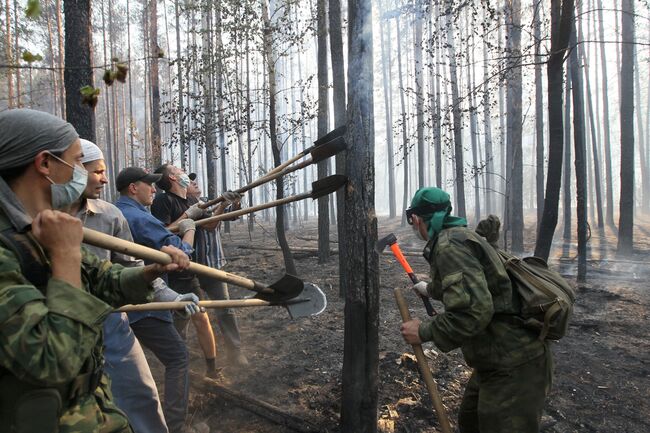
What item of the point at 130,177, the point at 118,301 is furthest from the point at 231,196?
the point at 118,301

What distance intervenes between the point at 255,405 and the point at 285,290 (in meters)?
1.91

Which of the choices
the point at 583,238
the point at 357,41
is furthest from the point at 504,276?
the point at 583,238

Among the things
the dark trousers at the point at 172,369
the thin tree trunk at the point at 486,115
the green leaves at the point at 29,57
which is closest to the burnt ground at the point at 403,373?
the dark trousers at the point at 172,369

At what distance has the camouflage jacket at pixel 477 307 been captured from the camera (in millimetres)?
2334

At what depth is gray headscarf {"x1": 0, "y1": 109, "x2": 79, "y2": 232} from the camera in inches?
52.5

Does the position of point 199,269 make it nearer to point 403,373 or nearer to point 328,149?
point 328,149

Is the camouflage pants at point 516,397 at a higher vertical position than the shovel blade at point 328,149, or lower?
lower

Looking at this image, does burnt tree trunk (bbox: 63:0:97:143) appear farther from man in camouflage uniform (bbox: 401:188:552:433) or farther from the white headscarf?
man in camouflage uniform (bbox: 401:188:552:433)

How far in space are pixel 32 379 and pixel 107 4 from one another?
124 ft

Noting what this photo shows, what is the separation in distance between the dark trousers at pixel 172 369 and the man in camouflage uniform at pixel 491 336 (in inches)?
83.3

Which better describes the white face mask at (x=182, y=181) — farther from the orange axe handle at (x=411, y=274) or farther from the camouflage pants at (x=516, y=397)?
the camouflage pants at (x=516, y=397)

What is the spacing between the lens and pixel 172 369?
3.32 m

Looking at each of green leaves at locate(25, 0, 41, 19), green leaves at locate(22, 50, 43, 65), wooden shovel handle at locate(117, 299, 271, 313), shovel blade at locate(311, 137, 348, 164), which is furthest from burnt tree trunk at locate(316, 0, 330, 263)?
green leaves at locate(25, 0, 41, 19)

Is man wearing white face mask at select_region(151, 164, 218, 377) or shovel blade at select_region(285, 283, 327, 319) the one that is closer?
shovel blade at select_region(285, 283, 327, 319)
